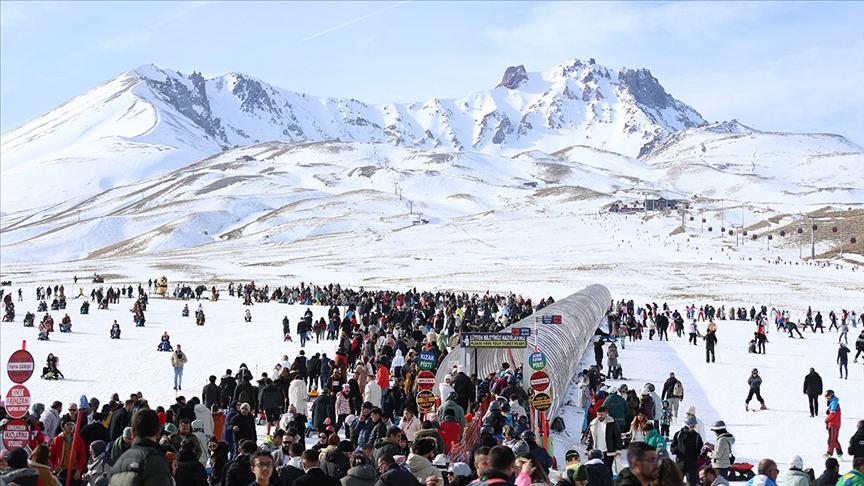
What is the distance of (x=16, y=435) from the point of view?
10.8 metres

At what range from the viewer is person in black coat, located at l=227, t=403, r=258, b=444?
1259 cm

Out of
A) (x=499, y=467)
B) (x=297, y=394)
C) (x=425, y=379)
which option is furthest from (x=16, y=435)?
(x=499, y=467)

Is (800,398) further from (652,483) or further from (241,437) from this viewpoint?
(652,483)

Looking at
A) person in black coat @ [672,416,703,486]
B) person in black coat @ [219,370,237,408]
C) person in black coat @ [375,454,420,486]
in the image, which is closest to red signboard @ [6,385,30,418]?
person in black coat @ [219,370,237,408]

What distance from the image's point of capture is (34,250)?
137 m

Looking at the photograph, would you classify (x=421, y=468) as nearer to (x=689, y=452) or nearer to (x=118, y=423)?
(x=689, y=452)

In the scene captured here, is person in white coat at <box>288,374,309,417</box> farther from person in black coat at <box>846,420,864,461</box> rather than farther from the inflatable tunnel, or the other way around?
person in black coat at <box>846,420,864,461</box>

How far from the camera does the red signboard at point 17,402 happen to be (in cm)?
1130

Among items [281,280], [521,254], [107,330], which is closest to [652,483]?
[107,330]

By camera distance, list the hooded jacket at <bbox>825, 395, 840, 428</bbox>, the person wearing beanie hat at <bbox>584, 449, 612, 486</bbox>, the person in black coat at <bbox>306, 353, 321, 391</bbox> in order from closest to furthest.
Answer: the person wearing beanie hat at <bbox>584, 449, 612, 486</bbox>, the hooded jacket at <bbox>825, 395, 840, 428</bbox>, the person in black coat at <bbox>306, 353, 321, 391</bbox>

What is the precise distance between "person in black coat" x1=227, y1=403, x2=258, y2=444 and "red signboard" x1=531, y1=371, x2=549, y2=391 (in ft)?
15.9

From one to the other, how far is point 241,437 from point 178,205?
171089mm

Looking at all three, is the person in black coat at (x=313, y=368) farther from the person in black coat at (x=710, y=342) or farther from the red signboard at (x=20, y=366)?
the person in black coat at (x=710, y=342)

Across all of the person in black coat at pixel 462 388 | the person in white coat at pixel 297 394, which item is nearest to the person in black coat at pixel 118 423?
the person in white coat at pixel 297 394
